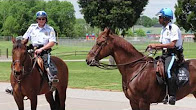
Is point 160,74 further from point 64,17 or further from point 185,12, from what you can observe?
point 64,17

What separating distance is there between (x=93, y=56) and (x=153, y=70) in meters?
1.31

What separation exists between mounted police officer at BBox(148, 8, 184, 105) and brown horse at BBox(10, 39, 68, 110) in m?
2.61

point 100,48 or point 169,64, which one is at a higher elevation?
point 100,48

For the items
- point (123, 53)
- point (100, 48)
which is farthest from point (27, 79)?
point (123, 53)

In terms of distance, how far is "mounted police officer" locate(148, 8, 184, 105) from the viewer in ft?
22.4

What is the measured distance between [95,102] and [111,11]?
109 ft

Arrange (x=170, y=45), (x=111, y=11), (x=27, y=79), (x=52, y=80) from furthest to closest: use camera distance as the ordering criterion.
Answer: (x=111, y=11) → (x=52, y=80) → (x=27, y=79) → (x=170, y=45)

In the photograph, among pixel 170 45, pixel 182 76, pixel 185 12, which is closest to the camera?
pixel 170 45

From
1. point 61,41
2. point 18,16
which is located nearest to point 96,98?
point 61,41

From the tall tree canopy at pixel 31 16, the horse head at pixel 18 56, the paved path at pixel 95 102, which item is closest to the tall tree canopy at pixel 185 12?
the paved path at pixel 95 102

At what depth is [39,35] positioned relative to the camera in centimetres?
807

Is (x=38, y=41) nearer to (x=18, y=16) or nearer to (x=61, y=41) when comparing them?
(x=61, y=41)

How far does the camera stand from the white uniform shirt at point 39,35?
8.07m

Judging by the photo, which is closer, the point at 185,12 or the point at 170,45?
the point at 170,45
